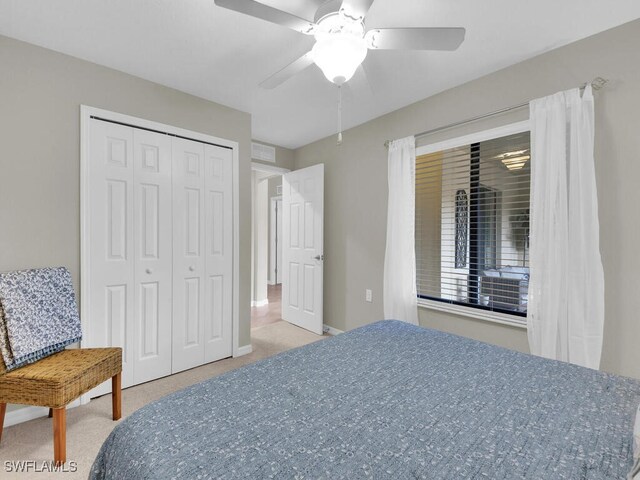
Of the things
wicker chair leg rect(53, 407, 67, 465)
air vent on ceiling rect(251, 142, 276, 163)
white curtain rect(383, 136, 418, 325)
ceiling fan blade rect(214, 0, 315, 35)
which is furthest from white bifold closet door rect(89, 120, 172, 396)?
white curtain rect(383, 136, 418, 325)

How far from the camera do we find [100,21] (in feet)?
6.01

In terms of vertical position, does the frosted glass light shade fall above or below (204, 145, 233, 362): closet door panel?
above

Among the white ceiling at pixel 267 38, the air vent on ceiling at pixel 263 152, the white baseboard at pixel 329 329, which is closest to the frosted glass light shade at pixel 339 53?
the white ceiling at pixel 267 38

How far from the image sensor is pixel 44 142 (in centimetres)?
210

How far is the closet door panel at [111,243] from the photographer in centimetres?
229

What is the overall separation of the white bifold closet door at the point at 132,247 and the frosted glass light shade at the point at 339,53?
5.77 feet

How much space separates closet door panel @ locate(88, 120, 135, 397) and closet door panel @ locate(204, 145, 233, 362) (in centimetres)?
63

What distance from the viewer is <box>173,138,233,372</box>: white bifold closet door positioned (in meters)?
2.73

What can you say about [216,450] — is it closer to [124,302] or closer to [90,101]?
[124,302]

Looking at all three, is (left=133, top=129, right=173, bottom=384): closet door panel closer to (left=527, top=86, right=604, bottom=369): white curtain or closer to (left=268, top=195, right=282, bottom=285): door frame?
(left=527, top=86, right=604, bottom=369): white curtain

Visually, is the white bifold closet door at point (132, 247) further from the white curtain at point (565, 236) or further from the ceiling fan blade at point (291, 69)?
the white curtain at point (565, 236)

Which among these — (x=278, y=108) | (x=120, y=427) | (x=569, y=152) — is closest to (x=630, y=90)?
(x=569, y=152)

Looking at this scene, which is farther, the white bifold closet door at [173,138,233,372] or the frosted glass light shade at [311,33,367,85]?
the white bifold closet door at [173,138,233,372]

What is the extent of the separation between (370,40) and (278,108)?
1666 mm
